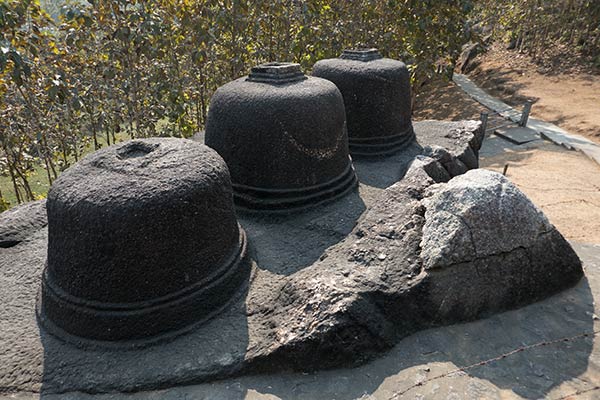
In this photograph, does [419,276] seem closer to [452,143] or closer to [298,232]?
[298,232]

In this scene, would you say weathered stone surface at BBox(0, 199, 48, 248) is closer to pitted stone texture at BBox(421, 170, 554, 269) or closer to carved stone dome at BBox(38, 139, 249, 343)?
carved stone dome at BBox(38, 139, 249, 343)

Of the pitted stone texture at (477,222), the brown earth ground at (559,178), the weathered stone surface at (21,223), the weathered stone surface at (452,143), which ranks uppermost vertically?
the pitted stone texture at (477,222)

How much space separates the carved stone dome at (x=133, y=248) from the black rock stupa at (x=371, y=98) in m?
3.24

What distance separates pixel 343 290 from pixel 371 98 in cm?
358

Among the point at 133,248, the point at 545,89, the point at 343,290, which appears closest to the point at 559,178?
the point at 343,290

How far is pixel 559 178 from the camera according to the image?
338 inches

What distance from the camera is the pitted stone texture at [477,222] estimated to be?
3299 mm

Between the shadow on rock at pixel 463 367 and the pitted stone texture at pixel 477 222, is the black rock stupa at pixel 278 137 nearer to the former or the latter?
the pitted stone texture at pixel 477 222

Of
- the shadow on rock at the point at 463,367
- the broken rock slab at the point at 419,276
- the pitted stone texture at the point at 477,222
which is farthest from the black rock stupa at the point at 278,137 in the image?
the shadow on rock at the point at 463,367

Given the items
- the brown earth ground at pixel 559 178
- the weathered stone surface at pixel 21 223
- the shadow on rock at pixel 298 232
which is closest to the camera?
the shadow on rock at pixel 298 232

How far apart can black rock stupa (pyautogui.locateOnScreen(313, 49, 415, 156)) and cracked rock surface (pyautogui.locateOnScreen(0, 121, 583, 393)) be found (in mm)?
2081

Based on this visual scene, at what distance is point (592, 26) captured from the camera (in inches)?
628

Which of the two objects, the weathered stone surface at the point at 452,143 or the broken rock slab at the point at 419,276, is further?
the weathered stone surface at the point at 452,143

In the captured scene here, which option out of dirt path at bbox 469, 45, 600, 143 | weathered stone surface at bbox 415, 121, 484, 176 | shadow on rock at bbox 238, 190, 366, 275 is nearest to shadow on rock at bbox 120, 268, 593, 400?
shadow on rock at bbox 238, 190, 366, 275
